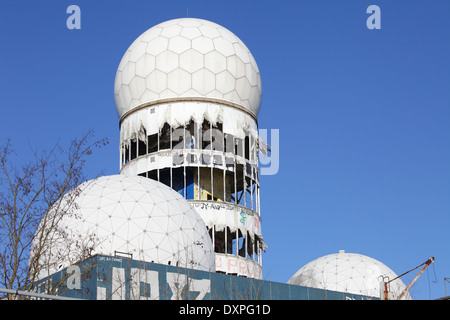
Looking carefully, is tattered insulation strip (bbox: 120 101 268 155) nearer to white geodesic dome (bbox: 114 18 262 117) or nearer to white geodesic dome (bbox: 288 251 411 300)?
white geodesic dome (bbox: 114 18 262 117)

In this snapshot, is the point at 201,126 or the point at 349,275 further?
the point at 349,275

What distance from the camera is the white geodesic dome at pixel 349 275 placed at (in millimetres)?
52281

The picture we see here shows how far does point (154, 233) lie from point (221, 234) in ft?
41.9

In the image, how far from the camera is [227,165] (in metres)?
47.3

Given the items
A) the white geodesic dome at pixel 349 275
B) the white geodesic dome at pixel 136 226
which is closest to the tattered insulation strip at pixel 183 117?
the white geodesic dome at pixel 136 226

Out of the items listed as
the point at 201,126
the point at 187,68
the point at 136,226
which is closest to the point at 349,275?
the point at 201,126

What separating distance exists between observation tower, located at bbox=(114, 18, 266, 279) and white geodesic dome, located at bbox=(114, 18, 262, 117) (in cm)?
7

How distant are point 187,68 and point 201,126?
4.12 m

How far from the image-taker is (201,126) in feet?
155

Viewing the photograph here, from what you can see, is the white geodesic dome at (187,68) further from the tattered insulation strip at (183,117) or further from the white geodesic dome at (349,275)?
the white geodesic dome at (349,275)

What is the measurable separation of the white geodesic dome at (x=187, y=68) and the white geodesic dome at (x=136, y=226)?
39.4ft

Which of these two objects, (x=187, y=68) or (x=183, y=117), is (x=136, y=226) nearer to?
(x=183, y=117)
